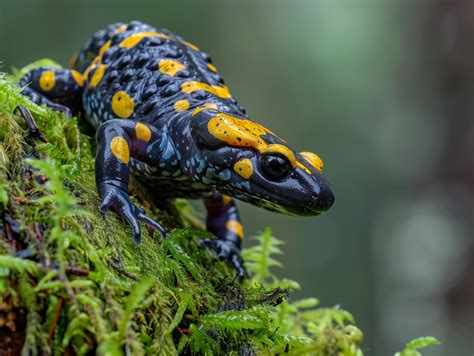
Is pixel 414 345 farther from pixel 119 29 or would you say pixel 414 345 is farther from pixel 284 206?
pixel 119 29

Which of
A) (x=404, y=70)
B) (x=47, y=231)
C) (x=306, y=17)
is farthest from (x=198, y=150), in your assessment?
(x=306, y=17)

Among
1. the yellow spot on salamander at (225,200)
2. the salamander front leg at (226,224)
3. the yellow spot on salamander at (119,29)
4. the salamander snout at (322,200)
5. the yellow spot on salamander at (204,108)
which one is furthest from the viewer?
the yellow spot on salamander at (119,29)

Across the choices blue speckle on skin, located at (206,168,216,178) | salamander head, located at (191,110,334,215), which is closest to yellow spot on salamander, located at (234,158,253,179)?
salamander head, located at (191,110,334,215)

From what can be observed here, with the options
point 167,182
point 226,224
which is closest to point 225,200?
point 226,224

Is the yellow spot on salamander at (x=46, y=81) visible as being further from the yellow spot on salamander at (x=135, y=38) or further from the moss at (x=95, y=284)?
the moss at (x=95, y=284)

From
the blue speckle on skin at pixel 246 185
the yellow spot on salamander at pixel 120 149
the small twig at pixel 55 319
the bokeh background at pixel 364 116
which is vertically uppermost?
the bokeh background at pixel 364 116

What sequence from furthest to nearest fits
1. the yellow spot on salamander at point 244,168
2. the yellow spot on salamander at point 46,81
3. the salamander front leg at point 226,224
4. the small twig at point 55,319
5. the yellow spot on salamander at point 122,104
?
the yellow spot on salamander at point 46,81 → the yellow spot on salamander at point 122,104 → the salamander front leg at point 226,224 → the yellow spot on salamander at point 244,168 → the small twig at point 55,319

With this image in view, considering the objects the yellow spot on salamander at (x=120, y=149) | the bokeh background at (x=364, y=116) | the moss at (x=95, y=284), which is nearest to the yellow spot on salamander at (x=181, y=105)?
the yellow spot on salamander at (x=120, y=149)
